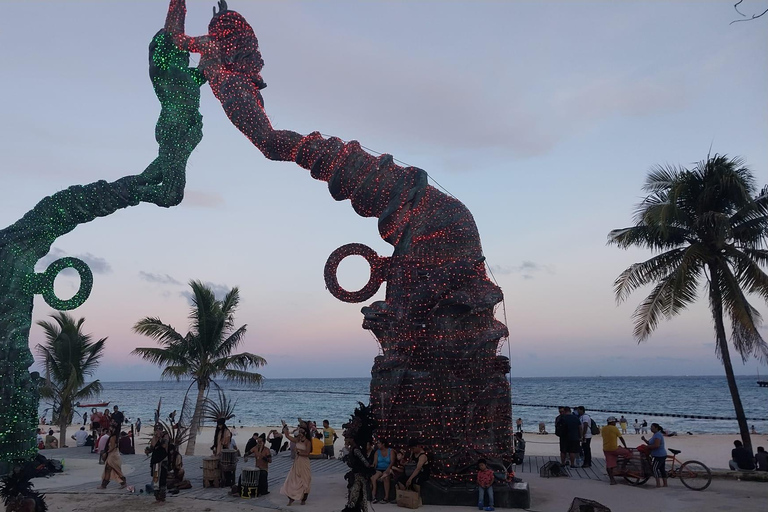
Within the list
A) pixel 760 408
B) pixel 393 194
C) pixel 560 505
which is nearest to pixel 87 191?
pixel 393 194

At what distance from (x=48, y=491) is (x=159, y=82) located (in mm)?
9983

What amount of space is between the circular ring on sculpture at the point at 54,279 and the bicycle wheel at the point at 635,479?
1328 cm

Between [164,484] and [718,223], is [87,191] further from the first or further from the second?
[718,223]

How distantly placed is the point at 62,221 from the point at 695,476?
1565cm

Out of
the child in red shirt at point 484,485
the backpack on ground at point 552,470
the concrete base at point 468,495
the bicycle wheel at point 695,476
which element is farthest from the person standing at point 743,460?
the child in red shirt at point 484,485

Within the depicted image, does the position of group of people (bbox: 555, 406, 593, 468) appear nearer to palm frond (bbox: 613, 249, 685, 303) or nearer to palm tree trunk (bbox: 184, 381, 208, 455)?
palm frond (bbox: 613, 249, 685, 303)

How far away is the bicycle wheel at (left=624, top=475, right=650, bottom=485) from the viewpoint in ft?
39.2

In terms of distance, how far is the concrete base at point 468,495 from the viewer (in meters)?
10.3

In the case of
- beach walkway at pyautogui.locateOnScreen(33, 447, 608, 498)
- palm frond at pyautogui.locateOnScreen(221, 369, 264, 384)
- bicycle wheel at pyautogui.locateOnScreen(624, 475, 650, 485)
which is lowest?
beach walkway at pyautogui.locateOnScreen(33, 447, 608, 498)

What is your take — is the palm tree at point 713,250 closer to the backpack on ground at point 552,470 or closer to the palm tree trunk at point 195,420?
the backpack on ground at point 552,470

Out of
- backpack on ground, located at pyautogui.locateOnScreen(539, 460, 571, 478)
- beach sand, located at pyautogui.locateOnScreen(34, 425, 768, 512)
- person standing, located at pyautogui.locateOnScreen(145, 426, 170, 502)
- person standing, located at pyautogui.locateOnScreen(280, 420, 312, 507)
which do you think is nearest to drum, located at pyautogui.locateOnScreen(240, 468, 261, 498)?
beach sand, located at pyautogui.locateOnScreen(34, 425, 768, 512)

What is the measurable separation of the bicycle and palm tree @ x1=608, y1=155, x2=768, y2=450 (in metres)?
3.75

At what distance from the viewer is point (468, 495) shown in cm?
1053

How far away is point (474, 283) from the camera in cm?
1167
